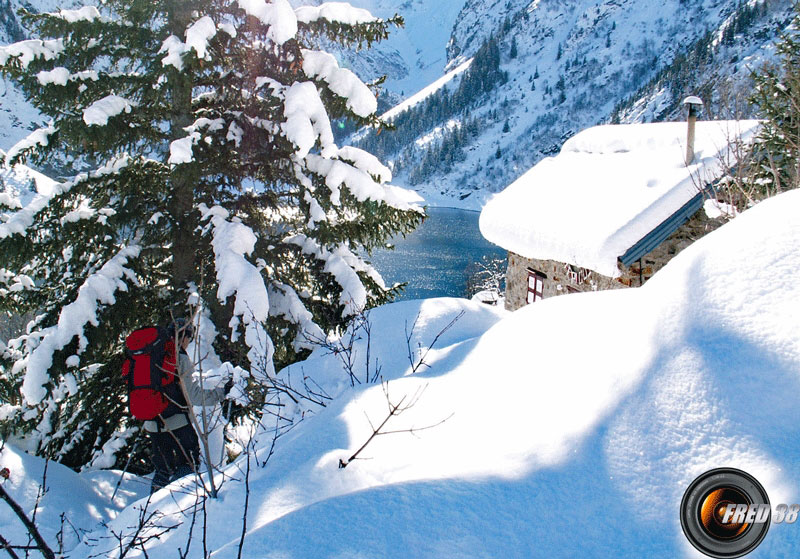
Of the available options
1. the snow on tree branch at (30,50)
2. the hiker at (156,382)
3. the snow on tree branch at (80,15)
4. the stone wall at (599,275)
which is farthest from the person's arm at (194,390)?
the stone wall at (599,275)

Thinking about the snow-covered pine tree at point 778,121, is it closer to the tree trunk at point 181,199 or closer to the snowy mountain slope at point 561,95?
the tree trunk at point 181,199

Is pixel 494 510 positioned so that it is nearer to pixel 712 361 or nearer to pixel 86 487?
pixel 712 361

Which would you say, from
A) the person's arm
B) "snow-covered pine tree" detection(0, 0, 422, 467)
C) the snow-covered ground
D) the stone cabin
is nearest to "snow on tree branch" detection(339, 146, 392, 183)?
"snow-covered pine tree" detection(0, 0, 422, 467)

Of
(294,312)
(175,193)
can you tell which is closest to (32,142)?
(175,193)

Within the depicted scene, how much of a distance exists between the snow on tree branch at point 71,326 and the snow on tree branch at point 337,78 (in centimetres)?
330

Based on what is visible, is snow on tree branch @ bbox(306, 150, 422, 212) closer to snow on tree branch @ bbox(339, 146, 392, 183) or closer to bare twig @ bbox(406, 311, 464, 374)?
snow on tree branch @ bbox(339, 146, 392, 183)

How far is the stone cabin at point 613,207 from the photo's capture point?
8211 millimetres

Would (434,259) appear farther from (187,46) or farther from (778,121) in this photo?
(187,46)

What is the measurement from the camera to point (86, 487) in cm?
442

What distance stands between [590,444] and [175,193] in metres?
5.85

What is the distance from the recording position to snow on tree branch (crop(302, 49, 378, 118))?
5688mm

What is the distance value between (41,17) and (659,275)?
691cm

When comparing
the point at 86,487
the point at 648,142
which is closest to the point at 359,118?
the point at 86,487

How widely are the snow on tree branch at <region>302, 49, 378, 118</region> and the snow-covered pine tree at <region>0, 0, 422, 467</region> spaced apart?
22 mm
